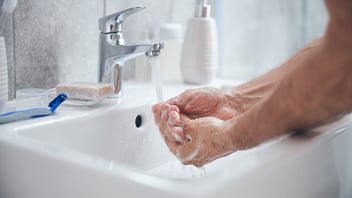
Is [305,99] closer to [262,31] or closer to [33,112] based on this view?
[33,112]

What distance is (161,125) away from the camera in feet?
2.24

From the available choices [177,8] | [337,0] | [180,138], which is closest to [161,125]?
[180,138]

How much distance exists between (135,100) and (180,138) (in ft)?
0.73

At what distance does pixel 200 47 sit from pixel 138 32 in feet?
0.52

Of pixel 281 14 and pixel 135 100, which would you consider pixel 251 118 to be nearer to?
pixel 135 100

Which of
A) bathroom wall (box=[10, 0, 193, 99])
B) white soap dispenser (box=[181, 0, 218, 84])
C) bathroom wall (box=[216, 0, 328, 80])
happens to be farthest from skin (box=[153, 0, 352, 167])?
bathroom wall (box=[216, 0, 328, 80])

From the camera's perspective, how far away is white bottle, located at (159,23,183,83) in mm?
1048

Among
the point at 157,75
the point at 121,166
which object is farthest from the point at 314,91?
the point at 157,75

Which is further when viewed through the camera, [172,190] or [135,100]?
[135,100]

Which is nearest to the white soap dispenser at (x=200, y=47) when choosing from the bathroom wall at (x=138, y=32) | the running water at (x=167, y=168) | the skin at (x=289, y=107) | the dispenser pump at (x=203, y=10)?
the dispenser pump at (x=203, y=10)

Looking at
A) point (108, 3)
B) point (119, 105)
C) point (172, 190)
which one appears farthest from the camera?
point (108, 3)

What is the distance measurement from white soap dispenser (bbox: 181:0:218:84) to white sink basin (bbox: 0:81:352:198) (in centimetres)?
33

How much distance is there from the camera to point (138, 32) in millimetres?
1040

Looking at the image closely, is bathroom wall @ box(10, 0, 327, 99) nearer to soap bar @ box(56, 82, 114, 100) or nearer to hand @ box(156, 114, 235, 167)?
soap bar @ box(56, 82, 114, 100)
